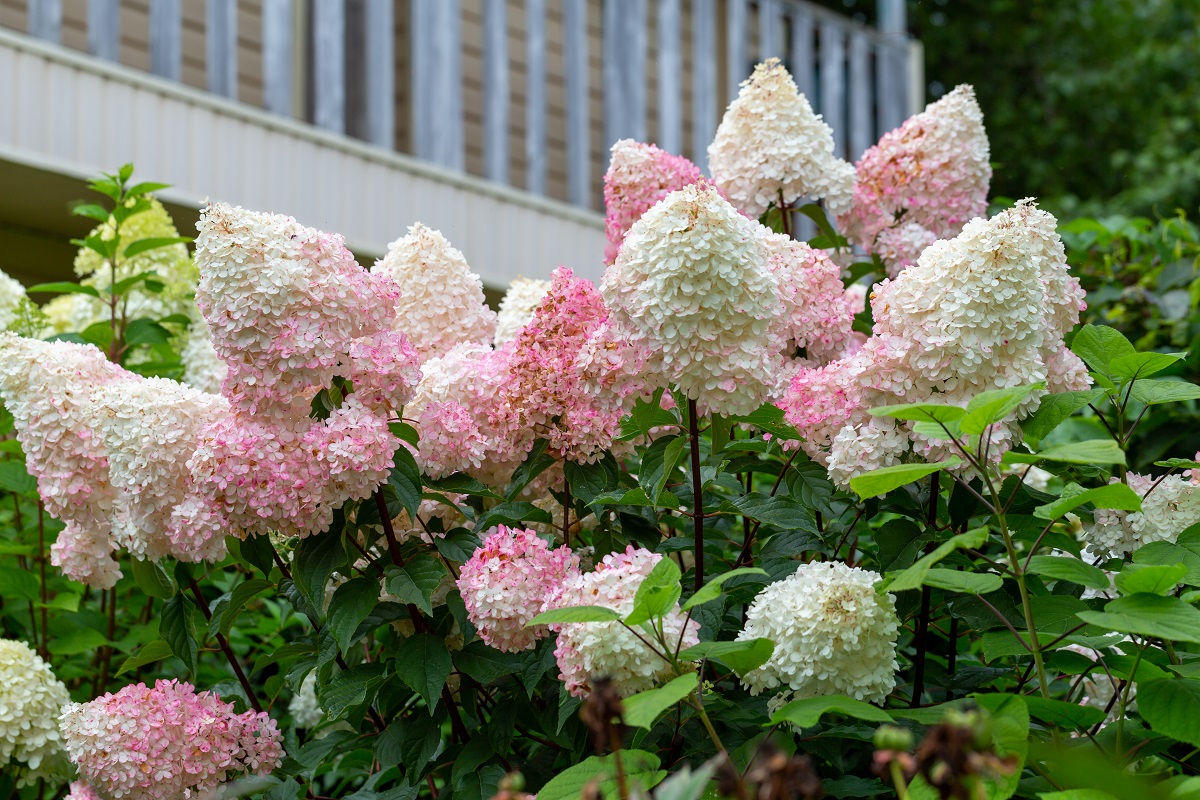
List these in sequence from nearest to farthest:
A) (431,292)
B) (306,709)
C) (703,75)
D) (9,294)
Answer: (431,292), (306,709), (9,294), (703,75)

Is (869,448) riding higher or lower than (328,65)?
lower

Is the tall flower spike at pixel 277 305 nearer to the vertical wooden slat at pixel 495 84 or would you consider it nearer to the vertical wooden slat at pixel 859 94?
the vertical wooden slat at pixel 495 84

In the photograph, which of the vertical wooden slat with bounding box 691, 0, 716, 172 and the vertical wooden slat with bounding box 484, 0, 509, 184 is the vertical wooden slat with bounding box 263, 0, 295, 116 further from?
the vertical wooden slat with bounding box 691, 0, 716, 172

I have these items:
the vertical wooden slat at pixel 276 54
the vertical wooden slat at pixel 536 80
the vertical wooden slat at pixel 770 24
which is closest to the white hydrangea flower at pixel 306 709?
the vertical wooden slat at pixel 276 54

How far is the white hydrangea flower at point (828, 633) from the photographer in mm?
1634

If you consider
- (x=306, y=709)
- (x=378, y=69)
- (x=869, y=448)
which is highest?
(x=378, y=69)

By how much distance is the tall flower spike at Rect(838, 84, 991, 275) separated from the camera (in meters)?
2.46

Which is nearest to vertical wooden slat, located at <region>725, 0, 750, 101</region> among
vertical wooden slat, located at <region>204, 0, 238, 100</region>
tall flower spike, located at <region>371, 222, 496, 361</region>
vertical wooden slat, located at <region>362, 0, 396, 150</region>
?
vertical wooden slat, located at <region>362, 0, 396, 150</region>

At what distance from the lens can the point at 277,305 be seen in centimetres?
177

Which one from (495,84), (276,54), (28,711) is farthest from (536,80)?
(28,711)

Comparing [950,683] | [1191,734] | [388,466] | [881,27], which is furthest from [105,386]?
[881,27]

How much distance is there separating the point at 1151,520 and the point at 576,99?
252 inches

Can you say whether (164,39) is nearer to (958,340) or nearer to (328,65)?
(328,65)

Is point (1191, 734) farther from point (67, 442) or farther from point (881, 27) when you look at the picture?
point (881, 27)
